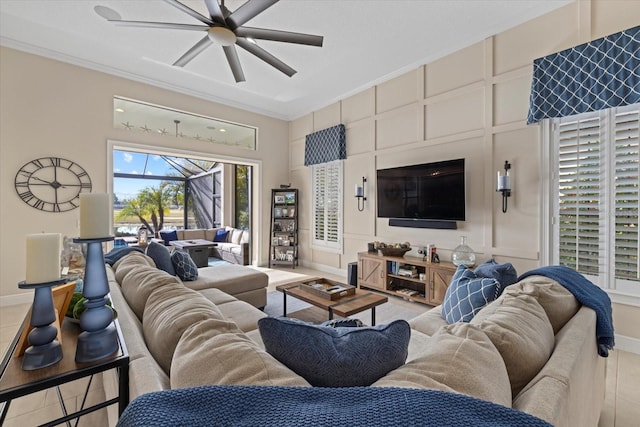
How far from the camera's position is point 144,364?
3.32 ft

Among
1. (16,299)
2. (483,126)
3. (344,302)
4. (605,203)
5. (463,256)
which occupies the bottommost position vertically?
(16,299)

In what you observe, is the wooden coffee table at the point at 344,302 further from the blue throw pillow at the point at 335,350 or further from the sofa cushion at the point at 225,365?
the sofa cushion at the point at 225,365

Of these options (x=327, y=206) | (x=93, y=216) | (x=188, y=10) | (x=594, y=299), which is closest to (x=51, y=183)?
(x=188, y=10)

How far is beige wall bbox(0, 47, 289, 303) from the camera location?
3527mm

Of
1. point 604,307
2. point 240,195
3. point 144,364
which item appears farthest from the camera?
point 240,195

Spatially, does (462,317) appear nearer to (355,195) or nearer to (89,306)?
(89,306)

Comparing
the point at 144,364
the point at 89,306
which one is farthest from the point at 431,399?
the point at 89,306

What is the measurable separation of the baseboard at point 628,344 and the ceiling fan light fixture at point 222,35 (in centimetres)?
450

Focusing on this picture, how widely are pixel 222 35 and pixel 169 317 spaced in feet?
8.03

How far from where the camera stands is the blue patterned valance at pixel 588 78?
95.8 inches

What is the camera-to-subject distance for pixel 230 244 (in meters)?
6.96

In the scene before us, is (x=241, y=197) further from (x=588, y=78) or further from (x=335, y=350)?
(x=335, y=350)

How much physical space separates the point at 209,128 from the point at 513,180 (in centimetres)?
488

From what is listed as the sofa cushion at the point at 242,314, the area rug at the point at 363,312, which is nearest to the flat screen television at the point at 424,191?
the area rug at the point at 363,312
